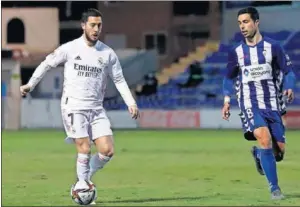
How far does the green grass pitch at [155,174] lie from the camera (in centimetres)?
1141

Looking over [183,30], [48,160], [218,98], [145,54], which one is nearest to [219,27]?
[183,30]

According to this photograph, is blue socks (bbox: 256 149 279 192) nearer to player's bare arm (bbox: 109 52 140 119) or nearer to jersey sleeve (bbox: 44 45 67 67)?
player's bare arm (bbox: 109 52 140 119)

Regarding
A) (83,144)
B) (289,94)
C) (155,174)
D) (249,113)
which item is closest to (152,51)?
(155,174)

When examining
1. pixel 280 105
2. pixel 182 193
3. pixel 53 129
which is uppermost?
pixel 280 105

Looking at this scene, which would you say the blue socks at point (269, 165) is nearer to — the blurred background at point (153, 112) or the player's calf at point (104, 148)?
the blurred background at point (153, 112)

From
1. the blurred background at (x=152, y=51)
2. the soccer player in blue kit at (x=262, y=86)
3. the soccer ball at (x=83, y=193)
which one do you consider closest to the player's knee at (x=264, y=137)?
the soccer player in blue kit at (x=262, y=86)

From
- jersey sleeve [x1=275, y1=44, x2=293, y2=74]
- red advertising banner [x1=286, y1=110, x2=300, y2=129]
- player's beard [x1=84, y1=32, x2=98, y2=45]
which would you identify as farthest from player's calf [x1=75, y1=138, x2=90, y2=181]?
red advertising banner [x1=286, y1=110, x2=300, y2=129]

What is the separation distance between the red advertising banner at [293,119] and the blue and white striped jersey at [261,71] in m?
25.8

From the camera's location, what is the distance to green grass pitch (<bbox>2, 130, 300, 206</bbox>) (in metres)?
11.4

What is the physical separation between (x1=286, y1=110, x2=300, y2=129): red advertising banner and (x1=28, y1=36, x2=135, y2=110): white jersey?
2662 centimetres

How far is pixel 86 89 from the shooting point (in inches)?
436

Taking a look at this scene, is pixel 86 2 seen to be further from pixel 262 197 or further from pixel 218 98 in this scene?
pixel 262 197

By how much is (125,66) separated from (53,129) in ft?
36.3

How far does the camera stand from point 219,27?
180 ft
